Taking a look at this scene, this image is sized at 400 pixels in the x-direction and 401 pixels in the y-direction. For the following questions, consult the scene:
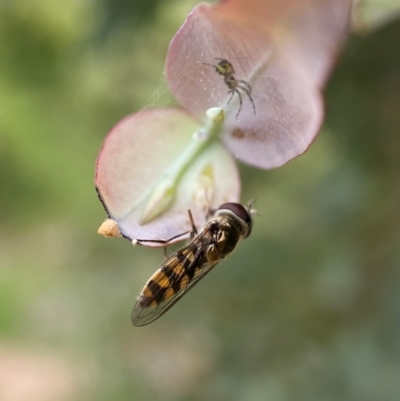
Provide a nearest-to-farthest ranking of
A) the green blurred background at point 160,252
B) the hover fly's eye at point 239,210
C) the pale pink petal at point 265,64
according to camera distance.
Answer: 1. the pale pink petal at point 265,64
2. the hover fly's eye at point 239,210
3. the green blurred background at point 160,252

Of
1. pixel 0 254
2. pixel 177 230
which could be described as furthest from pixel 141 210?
pixel 0 254

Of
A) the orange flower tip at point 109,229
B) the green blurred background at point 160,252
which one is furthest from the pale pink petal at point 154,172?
→ the green blurred background at point 160,252

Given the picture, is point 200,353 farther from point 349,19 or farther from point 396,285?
point 349,19

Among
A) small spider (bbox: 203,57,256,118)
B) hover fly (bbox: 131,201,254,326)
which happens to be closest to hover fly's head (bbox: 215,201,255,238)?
hover fly (bbox: 131,201,254,326)

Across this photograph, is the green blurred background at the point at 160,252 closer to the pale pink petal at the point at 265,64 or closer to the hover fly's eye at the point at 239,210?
the hover fly's eye at the point at 239,210

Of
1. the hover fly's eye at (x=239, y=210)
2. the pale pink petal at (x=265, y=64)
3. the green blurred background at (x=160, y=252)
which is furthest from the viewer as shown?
the green blurred background at (x=160, y=252)

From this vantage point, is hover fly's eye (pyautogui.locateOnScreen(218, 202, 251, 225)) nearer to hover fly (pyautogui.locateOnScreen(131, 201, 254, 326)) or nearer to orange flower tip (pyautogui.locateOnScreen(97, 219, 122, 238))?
hover fly (pyautogui.locateOnScreen(131, 201, 254, 326))

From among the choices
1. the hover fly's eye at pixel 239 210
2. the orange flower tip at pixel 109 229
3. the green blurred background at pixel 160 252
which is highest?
the green blurred background at pixel 160 252
